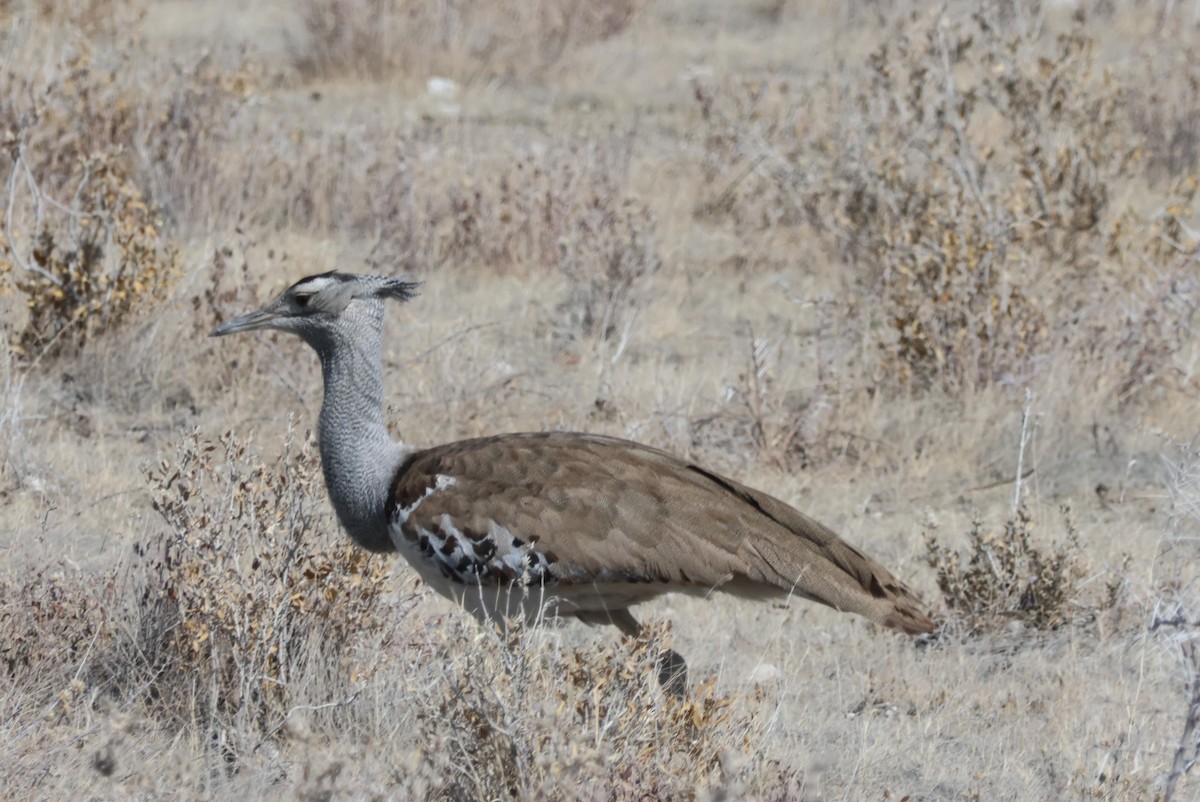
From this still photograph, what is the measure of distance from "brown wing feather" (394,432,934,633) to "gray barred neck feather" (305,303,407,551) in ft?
0.37

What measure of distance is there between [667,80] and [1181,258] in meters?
6.47

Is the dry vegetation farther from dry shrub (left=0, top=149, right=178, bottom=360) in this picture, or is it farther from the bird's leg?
the bird's leg

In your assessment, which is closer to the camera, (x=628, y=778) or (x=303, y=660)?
→ (x=628, y=778)

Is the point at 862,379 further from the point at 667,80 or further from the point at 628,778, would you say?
the point at 667,80

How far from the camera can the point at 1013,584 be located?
15.8ft

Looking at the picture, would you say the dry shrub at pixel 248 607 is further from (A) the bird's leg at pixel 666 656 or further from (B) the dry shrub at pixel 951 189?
(B) the dry shrub at pixel 951 189

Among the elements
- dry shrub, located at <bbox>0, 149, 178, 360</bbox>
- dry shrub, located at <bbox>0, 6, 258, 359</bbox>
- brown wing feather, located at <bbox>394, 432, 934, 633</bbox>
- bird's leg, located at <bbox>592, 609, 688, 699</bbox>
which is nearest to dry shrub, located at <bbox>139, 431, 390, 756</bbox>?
brown wing feather, located at <bbox>394, 432, 934, 633</bbox>

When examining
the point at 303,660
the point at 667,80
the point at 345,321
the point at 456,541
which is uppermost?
the point at 345,321

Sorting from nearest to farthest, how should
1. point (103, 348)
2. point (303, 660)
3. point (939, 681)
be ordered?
point (303, 660)
point (939, 681)
point (103, 348)

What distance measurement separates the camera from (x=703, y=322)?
781cm

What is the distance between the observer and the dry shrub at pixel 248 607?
3.58 meters

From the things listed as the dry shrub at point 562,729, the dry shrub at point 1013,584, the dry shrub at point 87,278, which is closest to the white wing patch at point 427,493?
the dry shrub at point 562,729

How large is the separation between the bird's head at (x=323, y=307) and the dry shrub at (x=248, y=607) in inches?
17.2

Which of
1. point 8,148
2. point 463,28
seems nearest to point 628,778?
point 8,148
